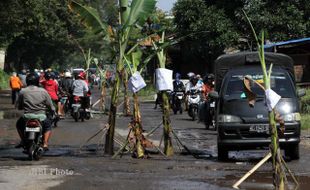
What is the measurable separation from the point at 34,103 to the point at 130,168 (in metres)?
2.61

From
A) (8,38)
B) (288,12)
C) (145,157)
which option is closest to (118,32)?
(145,157)

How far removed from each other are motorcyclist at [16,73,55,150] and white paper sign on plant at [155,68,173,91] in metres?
2.27

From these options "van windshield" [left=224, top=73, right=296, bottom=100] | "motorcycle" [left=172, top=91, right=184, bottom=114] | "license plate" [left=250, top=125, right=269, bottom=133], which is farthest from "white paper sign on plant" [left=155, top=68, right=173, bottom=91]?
"motorcycle" [left=172, top=91, right=184, bottom=114]

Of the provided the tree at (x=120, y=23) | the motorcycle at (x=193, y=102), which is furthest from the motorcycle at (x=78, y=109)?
the tree at (x=120, y=23)

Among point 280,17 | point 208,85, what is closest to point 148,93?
point 280,17

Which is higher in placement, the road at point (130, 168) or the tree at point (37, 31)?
the tree at point (37, 31)

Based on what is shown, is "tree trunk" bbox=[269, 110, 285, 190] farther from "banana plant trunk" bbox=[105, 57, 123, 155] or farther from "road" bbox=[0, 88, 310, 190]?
"banana plant trunk" bbox=[105, 57, 123, 155]

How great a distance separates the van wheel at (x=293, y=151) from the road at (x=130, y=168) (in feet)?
0.54

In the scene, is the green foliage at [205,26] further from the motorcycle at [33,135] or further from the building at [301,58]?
the motorcycle at [33,135]

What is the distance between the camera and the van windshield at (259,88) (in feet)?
41.9

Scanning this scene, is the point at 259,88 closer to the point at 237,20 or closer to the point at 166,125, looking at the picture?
the point at 166,125

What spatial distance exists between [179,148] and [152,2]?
360cm

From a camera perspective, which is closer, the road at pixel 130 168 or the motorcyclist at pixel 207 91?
the road at pixel 130 168

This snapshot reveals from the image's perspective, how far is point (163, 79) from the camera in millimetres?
13008
